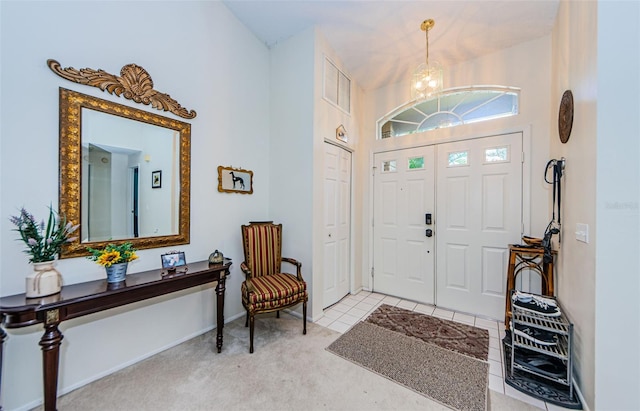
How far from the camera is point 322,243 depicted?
2.88 meters

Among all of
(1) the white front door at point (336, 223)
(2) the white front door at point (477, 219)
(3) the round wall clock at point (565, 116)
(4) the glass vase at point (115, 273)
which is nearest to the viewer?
(4) the glass vase at point (115, 273)

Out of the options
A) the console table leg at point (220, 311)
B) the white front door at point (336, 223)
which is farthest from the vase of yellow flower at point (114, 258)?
the white front door at point (336, 223)

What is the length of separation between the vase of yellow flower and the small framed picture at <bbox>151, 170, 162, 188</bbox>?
0.60 metres

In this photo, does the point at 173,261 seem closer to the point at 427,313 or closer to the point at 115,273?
the point at 115,273

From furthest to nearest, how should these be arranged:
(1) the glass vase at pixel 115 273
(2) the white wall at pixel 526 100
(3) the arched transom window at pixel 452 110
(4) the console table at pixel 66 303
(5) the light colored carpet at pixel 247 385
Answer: (3) the arched transom window at pixel 452 110 < (2) the white wall at pixel 526 100 < (1) the glass vase at pixel 115 273 < (5) the light colored carpet at pixel 247 385 < (4) the console table at pixel 66 303

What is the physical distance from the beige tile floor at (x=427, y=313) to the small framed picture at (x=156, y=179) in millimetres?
2157

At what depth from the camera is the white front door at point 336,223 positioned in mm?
3016

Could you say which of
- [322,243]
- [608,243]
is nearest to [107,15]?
[322,243]

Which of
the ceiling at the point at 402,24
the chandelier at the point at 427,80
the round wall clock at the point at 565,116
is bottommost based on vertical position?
the round wall clock at the point at 565,116

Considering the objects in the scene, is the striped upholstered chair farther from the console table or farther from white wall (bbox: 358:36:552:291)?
white wall (bbox: 358:36:552:291)

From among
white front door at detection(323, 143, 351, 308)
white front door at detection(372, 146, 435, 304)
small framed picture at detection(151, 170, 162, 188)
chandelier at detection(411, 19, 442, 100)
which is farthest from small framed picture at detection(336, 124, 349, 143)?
small framed picture at detection(151, 170, 162, 188)

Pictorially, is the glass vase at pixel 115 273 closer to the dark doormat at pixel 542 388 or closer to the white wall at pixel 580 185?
the dark doormat at pixel 542 388

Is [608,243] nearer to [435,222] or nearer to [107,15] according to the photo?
[435,222]

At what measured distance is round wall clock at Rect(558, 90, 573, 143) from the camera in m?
1.90
